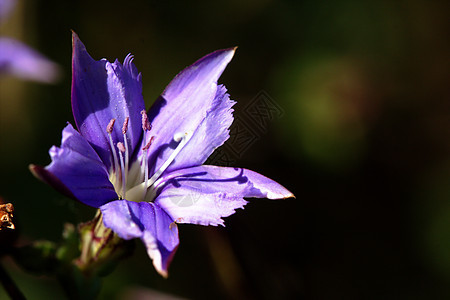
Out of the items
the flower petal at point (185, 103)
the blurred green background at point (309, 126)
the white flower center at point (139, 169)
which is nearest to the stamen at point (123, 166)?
the white flower center at point (139, 169)

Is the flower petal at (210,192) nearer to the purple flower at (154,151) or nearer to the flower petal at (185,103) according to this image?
the purple flower at (154,151)

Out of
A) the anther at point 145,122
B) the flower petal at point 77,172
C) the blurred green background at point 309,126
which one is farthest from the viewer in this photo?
the blurred green background at point 309,126

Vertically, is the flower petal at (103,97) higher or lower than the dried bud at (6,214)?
higher

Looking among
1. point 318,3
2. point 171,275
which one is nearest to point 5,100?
point 171,275

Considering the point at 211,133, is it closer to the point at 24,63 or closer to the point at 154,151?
the point at 154,151

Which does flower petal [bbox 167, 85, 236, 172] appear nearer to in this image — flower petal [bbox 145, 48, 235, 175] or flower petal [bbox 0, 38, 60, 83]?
flower petal [bbox 145, 48, 235, 175]

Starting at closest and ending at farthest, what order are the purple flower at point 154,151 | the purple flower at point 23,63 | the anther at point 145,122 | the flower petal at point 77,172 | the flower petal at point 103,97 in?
1. the flower petal at point 77,172
2. the purple flower at point 154,151
3. the flower petal at point 103,97
4. the anther at point 145,122
5. the purple flower at point 23,63

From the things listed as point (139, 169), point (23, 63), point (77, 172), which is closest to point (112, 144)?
point (139, 169)
